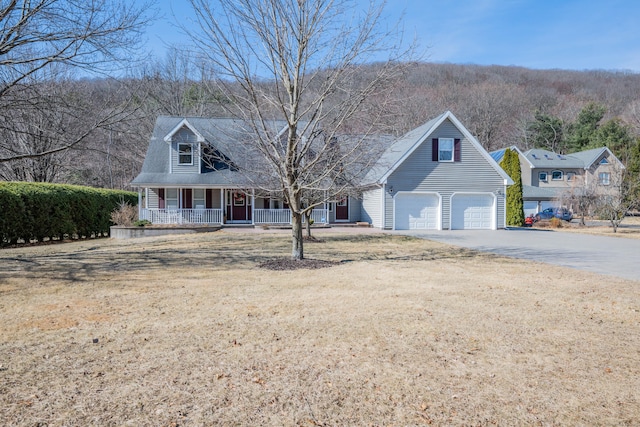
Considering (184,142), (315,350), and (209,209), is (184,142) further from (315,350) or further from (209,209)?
(315,350)

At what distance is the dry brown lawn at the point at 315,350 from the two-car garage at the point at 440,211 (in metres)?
15.1

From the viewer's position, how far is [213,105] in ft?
55.7

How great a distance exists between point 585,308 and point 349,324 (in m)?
3.60

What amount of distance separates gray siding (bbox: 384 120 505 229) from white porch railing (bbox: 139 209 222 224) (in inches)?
374

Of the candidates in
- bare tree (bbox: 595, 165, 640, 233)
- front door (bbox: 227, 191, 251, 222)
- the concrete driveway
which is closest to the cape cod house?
front door (bbox: 227, 191, 251, 222)

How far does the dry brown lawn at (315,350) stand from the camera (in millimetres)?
3162

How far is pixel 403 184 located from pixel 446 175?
8.44 ft

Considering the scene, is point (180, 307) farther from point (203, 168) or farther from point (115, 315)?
point (203, 168)

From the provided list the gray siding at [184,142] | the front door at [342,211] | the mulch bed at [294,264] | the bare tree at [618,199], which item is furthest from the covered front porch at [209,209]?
the bare tree at [618,199]

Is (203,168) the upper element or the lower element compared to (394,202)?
upper

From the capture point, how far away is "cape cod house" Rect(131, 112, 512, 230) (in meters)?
22.9

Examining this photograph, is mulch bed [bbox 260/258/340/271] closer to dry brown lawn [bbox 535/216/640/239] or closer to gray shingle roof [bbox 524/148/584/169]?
dry brown lawn [bbox 535/216/640/239]

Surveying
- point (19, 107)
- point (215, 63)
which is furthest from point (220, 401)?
point (19, 107)

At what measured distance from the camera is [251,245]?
1460 centimetres
